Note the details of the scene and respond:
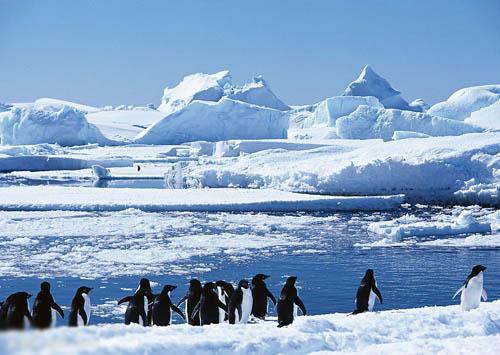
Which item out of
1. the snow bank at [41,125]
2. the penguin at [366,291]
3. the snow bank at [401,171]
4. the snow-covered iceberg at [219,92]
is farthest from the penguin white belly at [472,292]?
the snow-covered iceberg at [219,92]

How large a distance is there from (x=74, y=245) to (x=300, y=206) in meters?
8.85

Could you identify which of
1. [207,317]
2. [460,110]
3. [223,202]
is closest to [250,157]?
[223,202]

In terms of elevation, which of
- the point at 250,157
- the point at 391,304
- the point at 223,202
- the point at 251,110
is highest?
the point at 251,110

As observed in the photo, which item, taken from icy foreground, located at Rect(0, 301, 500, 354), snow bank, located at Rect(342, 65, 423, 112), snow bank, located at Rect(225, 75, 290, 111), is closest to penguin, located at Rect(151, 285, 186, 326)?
icy foreground, located at Rect(0, 301, 500, 354)

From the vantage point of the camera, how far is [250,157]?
32.8 metres

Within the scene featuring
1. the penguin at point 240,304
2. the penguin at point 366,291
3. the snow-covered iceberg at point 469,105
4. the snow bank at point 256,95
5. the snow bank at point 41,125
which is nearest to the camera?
the penguin at point 240,304

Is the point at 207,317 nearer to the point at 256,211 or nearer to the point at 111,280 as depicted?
the point at 111,280

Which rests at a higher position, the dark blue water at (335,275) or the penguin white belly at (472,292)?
the penguin white belly at (472,292)

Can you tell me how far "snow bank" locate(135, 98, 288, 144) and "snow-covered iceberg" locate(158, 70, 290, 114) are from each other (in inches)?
119

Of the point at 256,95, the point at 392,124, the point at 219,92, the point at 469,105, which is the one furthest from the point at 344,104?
the point at 219,92

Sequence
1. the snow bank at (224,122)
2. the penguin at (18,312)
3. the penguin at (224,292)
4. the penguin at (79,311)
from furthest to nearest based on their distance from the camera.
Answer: the snow bank at (224,122), the penguin at (224,292), the penguin at (79,311), the penguin at (18,312)

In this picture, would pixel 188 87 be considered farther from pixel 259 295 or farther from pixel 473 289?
pixel 473 289

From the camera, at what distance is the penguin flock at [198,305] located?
5824 mm

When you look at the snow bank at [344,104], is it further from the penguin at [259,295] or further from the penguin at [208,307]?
the penguin at [208,307]
